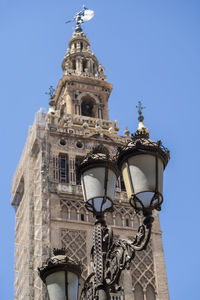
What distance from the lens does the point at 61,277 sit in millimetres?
7590

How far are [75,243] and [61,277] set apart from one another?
72.4 ft

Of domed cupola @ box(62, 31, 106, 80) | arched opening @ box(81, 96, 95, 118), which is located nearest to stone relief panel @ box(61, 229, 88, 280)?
arched opening @ box(81, 96, 95, 118)

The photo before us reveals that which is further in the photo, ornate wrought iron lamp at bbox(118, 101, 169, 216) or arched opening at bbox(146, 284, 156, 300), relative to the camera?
arched opening at bbox(146, 284, 156, 300)

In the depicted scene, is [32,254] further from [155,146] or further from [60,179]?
[155,146]

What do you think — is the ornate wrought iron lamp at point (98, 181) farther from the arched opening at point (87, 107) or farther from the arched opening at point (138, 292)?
the arched opening at point (87, 107)

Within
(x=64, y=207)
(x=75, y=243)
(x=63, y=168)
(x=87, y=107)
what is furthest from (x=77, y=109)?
(x=75, y=243)

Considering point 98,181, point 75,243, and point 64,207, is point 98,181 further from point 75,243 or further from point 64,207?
point 64,207

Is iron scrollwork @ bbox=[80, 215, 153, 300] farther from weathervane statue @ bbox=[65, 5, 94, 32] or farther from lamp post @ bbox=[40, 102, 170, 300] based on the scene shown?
weathervane statue @ bbox=[65, 5, 94, 32]

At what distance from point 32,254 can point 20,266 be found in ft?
9.12

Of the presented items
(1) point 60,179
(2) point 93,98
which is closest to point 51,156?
(1) point 60,179

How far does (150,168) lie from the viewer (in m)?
6.64

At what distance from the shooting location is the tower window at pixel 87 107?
39934 millimetres

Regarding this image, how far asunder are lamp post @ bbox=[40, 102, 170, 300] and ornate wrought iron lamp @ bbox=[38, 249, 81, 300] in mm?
13

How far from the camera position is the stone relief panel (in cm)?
2902
